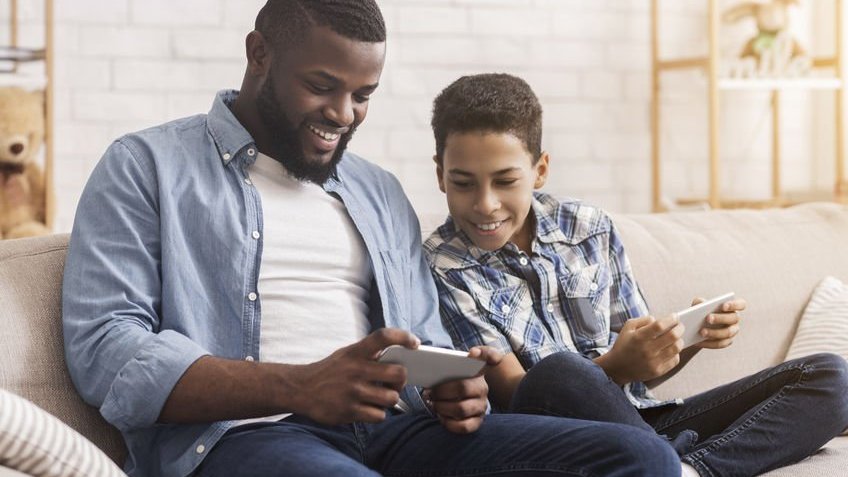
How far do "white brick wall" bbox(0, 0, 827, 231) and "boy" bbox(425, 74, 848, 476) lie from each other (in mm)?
1385

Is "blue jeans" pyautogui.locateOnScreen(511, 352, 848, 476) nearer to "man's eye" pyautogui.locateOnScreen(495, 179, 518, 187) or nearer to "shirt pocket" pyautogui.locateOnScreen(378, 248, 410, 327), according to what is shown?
"shirt pocket" pyautogui.locateOnScreen(378, 248, 410, 327)

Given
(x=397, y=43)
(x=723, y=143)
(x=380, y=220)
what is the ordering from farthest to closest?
(x=723, y=143)
(x=397, y=43)
(x=380, y=220)

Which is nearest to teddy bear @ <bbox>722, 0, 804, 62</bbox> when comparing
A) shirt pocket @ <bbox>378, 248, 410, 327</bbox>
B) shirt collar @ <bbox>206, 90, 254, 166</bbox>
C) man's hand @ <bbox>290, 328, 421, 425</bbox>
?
shirt pocket @ <bbox>378, 248, 410, 327</bbox>

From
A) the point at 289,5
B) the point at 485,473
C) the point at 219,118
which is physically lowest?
the point at 485,473

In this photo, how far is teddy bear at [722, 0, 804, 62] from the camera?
3.46 m

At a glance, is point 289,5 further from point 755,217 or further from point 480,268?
point 755,217

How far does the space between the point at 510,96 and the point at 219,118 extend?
498mm

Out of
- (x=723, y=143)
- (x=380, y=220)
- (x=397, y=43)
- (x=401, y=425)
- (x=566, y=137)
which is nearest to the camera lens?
(x=401, y=425)

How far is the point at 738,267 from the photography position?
222cm

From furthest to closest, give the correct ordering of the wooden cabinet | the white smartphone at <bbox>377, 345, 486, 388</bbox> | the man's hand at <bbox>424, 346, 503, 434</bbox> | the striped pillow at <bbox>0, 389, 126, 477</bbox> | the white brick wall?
the wooden cabinet → the white brick wall → the man's hand at <bbox>424, 346, 503, 434</bbox> → the white smartphone at <bbox>377, 345, 486, 388</bbox> → the striped pillow at <bbox>0, 389, 126, 477</bbox>

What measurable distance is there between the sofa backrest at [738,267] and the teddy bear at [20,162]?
145cm

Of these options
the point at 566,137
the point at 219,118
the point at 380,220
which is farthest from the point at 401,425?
the point at 566,137

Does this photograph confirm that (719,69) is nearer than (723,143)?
Yes

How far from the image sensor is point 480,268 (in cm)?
184
